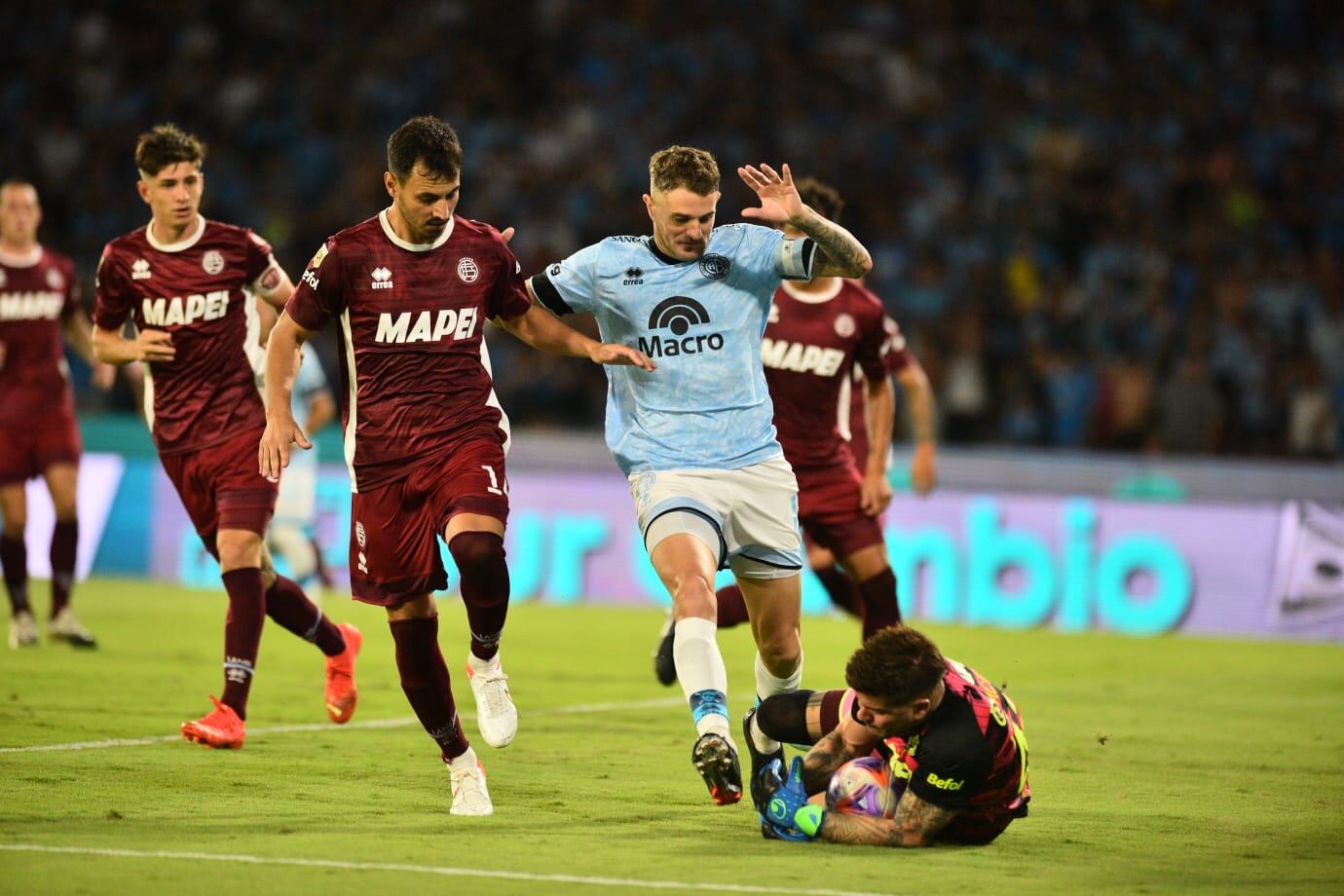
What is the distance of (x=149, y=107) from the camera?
78.8 ft

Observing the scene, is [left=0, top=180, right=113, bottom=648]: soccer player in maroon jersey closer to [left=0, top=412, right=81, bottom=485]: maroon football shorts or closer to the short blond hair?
[left=0, top=412, right=81, bottom=485]: maroon football shorts

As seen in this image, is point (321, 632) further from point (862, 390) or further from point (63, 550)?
point (63, 550)

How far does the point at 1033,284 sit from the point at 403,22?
893cm

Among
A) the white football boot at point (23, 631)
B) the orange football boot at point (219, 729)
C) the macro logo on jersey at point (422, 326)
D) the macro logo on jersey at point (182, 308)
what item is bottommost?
the white football boot at point (23, 631)

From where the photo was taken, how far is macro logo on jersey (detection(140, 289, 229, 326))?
934 centimetres

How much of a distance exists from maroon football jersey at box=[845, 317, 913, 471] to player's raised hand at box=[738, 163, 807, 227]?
10.5ft

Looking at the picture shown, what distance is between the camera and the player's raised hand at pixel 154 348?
9148 millimetres

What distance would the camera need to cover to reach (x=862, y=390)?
1178 centimetres

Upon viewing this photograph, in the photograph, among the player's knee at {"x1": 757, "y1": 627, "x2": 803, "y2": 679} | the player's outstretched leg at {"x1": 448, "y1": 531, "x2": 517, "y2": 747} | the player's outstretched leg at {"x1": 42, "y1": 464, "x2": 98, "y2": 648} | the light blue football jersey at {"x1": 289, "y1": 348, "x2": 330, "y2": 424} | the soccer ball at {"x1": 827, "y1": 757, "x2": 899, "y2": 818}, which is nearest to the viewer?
the soccer ball at {"x1": 827, "y1": 757, "x2": 899, "y2": 818}

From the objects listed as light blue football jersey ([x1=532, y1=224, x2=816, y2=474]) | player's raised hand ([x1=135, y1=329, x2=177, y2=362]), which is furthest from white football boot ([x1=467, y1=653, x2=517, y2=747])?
player's raised hand ([x1=135, y1=329, x2=177, y2=362])

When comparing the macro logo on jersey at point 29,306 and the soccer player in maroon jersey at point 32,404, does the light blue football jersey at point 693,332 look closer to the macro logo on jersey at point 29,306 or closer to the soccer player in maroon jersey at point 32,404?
the soccer player in maroon jersey at point 32,404

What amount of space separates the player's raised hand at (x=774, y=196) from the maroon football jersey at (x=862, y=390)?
3201 millimetres

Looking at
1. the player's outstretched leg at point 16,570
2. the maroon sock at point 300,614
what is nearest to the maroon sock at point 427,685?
the maroon sock at point 300,614

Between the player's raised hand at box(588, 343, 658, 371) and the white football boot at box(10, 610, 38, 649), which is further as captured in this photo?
the white football boot at box(10, 610, 38, 649)
